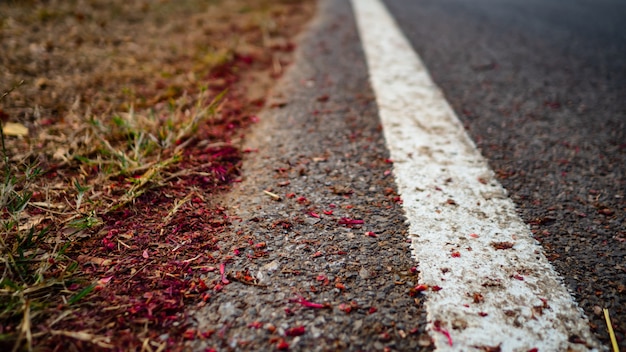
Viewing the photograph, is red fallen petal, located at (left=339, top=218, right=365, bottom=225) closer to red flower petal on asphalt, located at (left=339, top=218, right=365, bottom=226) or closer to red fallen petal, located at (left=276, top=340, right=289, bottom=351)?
red flower petal on asphalt, located at (left=339, top=218, right=365, bottom=226)

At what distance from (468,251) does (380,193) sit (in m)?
0.32

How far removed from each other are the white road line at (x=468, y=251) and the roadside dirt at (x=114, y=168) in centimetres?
54

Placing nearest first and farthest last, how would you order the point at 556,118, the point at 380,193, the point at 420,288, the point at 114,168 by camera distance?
the point at 420,288 < the point at 380,193 < the point at 114,168 < the point at 556,118

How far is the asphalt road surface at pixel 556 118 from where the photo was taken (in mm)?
1021

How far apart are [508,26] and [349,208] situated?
8.96ft

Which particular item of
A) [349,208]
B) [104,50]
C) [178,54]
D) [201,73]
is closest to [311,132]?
[349,208]

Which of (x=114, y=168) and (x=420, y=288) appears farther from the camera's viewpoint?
(x=114, y=168)

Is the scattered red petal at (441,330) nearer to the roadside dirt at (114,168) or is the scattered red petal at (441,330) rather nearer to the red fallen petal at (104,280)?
the roadside dirt at (114,168)

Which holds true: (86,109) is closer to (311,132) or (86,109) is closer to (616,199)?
(311,132)

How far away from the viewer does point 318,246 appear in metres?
1.04

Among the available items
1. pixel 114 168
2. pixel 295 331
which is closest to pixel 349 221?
pixel 295 331

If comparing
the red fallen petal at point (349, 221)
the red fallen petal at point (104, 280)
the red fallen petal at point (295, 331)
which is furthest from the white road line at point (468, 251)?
the red fallen petal at point (104, 280)

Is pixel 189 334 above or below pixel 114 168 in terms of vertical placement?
below

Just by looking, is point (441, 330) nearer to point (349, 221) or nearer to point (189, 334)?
point (349, 221)
